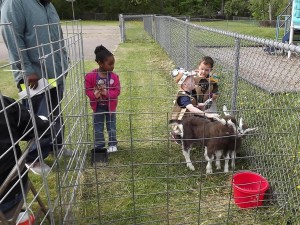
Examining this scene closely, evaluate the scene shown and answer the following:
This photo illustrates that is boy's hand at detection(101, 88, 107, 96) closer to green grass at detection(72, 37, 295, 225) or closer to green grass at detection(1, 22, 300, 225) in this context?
green grass at detection(1, 22, 300, 225)

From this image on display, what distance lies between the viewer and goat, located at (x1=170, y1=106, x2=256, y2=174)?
130 inches

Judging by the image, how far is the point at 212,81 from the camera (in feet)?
14.0

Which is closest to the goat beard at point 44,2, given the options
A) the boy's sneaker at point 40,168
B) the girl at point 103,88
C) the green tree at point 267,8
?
the girl at point 103,88

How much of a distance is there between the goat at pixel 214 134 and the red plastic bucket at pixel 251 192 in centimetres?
24

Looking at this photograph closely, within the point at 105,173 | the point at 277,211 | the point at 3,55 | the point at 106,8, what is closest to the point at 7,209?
the point at 105,173

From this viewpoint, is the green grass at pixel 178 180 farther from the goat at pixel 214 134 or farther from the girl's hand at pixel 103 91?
the girl's hand at pixel 103 91

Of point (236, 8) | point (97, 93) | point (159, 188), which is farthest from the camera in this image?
point (236, 8)

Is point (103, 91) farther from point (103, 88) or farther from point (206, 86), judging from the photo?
point (206, 86)

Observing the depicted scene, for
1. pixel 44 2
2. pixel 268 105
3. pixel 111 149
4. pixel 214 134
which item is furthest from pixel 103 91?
pixel 268 105

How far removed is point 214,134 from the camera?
11.2ft

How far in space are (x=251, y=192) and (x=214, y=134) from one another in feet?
2.52

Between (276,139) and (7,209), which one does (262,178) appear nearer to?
(276,139)

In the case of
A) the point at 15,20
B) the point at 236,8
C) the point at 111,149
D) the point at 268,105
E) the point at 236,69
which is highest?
the point at 236,8

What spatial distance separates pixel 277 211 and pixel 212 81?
6.34ft
